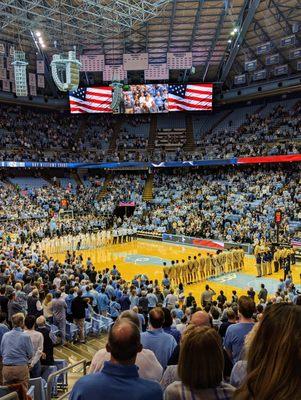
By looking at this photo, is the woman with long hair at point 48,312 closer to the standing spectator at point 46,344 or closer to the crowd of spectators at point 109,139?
the standing spectator at point 46,344

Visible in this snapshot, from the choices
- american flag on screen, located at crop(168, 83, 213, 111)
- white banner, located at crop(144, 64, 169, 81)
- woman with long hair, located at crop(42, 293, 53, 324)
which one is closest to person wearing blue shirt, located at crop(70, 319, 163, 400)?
woman with long hair, located at crop(42, 293, 53, 324)

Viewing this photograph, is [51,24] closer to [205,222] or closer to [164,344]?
[205,222]

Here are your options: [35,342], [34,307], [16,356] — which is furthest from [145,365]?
[34,307]

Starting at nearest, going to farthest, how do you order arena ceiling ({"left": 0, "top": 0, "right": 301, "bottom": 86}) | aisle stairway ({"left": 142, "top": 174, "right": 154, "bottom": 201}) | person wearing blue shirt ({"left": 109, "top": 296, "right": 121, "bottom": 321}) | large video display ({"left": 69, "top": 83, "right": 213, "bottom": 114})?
1. person wearing blue shirt ({"left": 109, "top": 296, "right": 121, "bottom": 321})
2. arena ceiling ({"left": 0, "top": 0, "right": 301, "bottom": 86})
3. aisle stairway ({"left": 142, "top": 174, "right": 154, "bottom": 201})
4. large video display ({"left": 69, "top": 83, "right": 213, "bottom": 114})

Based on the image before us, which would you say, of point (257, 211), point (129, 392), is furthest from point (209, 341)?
point (257, 211)

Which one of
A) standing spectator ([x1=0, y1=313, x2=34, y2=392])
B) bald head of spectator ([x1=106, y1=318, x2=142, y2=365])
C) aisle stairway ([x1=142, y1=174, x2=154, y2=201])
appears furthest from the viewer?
aisle stairway ([x1=142, y1=174, x2=154, y2=201])

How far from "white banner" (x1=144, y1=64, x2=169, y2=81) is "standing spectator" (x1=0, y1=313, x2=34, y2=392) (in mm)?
30050

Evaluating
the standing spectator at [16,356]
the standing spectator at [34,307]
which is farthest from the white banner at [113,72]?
the standing spectator at [16,356]

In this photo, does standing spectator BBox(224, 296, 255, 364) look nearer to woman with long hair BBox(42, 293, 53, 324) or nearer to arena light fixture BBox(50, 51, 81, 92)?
woman with long hair BBox(42, 293, 53, 324)

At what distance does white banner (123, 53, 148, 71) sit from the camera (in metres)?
32.2

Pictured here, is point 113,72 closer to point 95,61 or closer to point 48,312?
point 95,61

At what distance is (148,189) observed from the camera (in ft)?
130

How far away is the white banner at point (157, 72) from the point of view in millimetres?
32844

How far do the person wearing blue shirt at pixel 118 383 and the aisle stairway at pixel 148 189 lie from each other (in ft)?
117
